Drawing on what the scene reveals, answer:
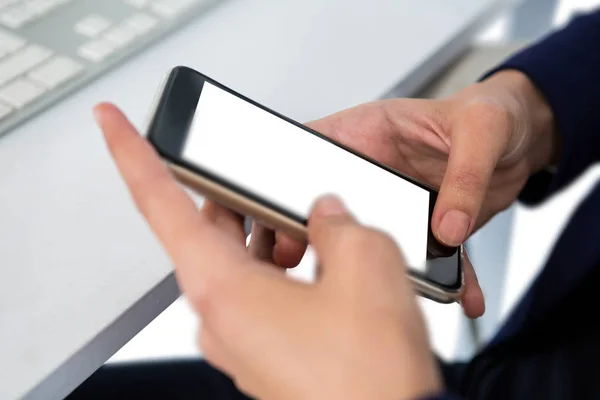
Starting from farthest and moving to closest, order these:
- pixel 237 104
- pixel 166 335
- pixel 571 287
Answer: pixel 166 335
pixel 571 287
pixel 237 104

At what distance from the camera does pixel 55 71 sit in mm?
370

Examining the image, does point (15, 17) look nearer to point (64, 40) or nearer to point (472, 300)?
point (64, 40)

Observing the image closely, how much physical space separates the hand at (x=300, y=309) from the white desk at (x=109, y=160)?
74 millimetres

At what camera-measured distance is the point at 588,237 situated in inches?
17.4

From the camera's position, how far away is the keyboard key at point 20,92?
350mm

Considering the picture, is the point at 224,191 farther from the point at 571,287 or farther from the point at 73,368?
the point at 571,287

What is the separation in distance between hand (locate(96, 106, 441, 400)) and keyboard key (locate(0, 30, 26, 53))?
7.4 inches

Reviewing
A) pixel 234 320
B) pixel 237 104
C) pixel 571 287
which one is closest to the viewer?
pixel 234 320

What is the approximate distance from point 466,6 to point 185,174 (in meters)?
0.35

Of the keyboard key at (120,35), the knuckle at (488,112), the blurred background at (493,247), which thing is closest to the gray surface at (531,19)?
the blurred background at (493,247)

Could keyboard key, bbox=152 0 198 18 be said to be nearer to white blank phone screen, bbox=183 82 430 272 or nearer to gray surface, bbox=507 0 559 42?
white blank phone screen, bbox=183 82 430 272

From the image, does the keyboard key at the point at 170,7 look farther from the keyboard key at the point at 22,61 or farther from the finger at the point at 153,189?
the finger at the point at 153,189

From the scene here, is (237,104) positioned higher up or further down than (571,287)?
higher up

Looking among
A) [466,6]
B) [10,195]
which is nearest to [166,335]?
[10,195]
